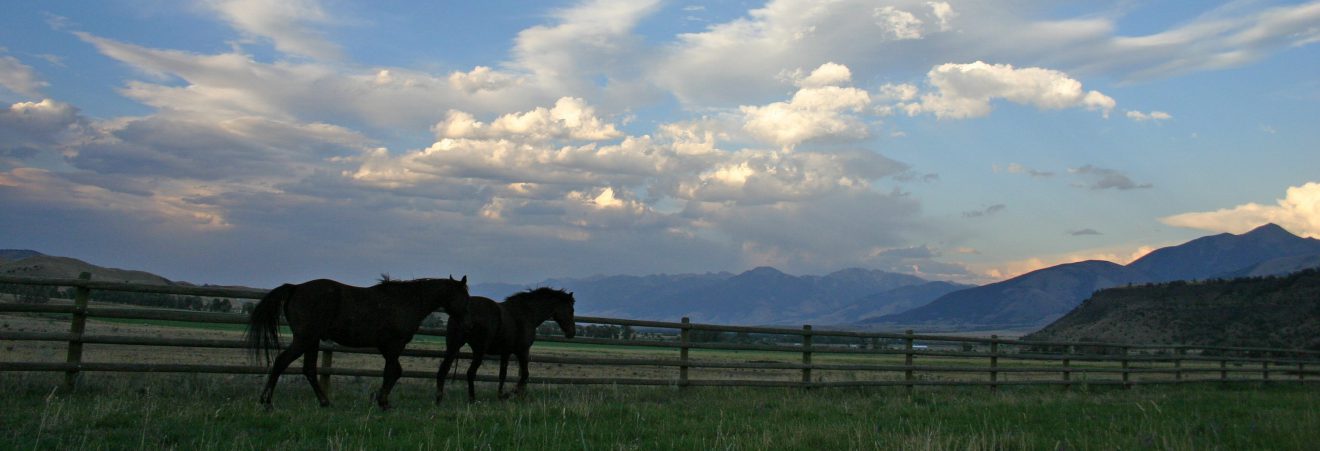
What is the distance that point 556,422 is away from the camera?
27.6ft

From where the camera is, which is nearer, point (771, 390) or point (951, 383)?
point (771, 390)

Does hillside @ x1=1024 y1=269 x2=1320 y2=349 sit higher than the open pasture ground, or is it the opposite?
hillside @ x1=1024 y1=269 x2=1320 y2=349

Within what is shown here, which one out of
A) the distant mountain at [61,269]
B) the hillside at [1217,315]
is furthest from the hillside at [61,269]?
the hillside at [1217,315]

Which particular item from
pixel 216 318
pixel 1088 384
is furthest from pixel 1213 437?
pixel 1088 384

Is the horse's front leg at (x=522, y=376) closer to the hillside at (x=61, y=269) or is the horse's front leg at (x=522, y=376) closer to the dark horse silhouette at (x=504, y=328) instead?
the dark horse silhouette at (x=504, y=328)

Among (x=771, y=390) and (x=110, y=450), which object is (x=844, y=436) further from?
(x=771, y=390)

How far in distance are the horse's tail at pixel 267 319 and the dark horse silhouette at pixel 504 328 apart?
2013 millimetres

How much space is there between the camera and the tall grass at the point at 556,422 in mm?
7223

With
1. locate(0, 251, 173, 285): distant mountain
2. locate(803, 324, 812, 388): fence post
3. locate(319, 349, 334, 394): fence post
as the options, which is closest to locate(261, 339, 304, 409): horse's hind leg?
locate(319, 349, 334, 394): fence post

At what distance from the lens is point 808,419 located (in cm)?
985

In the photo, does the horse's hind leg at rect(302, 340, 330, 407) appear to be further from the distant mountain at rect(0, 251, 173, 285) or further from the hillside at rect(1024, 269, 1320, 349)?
the hillside at rect(1024, 269, 1320, 349)

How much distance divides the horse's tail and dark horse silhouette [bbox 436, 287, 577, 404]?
79.3 inches

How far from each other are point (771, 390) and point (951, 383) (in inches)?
181

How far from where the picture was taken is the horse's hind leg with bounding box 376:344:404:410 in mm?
9969
